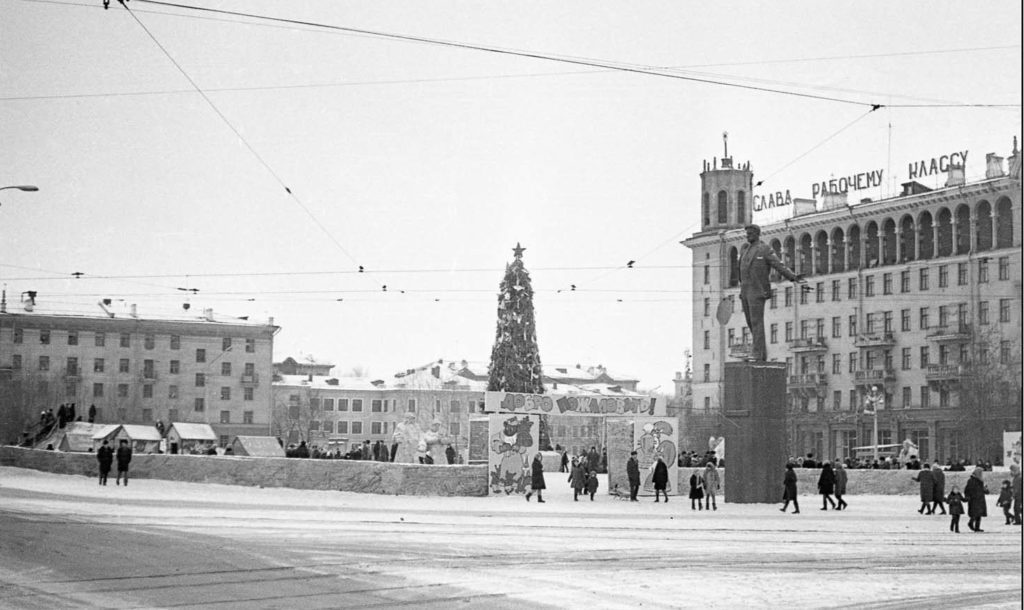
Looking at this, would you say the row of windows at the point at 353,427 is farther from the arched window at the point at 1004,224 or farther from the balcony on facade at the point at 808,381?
the arched window at the point at 1004,224

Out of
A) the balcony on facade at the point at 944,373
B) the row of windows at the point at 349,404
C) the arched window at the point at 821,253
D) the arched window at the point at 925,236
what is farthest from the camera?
the row of windows at the point at 349,404

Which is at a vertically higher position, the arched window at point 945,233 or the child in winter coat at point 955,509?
the arched window at point 945,233

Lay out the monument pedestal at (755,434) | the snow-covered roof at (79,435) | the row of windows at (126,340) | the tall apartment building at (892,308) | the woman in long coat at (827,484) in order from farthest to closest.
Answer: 1. the tall apartment building at (892,308)
2. the row of windows at (126,340)
3. the snow-covered roof at (79,435)
4. the monument pedestal at (755,434)
5. the woman in long coat at (827,484)

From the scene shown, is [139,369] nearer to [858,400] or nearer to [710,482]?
[858,400]

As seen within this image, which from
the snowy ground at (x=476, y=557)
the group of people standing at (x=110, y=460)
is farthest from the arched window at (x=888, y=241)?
the group of people standing at (x=110, y=460)

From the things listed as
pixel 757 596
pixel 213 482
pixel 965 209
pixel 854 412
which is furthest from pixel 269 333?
pixel 757 596

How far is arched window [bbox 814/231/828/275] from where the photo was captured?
81.3m

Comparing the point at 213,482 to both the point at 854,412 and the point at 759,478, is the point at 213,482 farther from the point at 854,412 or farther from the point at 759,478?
the point at 854,412

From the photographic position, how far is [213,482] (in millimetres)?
36031

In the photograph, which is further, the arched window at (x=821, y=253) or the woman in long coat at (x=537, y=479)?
the arched window at (x=821, y=253)

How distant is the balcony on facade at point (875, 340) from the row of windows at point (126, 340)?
41.0m

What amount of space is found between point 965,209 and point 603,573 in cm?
6084

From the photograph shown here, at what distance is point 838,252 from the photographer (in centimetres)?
8056

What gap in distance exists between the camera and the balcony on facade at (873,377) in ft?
246
